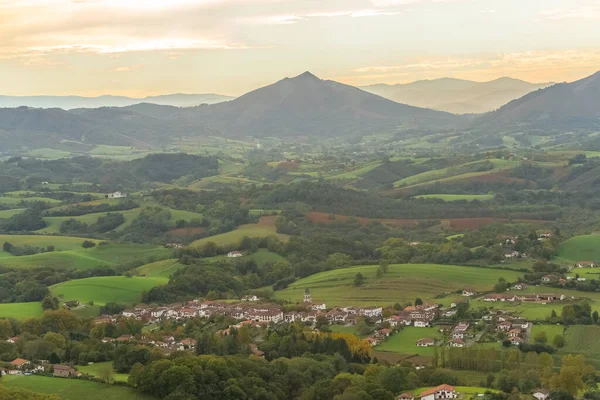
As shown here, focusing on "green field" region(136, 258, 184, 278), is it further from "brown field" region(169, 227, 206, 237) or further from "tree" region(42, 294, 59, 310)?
"brown field" region(169, 227, 206, 237)

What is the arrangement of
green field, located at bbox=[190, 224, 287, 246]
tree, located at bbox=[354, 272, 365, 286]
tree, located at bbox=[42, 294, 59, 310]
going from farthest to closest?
green field, located at bbox=[190, 224, 287, 246] < tree, located at bbox=[354, 272, 365, 286] < tree, located at bbox=[42, 294, 59, 310]

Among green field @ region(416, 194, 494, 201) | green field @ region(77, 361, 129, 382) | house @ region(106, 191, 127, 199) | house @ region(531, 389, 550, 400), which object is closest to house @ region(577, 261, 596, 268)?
house @ region(531, 389, 550, 400)

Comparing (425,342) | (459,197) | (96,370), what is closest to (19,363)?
(96,370)

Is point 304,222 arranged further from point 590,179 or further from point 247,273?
point 590,179

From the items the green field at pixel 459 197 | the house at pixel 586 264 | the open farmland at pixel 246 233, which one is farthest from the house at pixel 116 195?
the house at pixel 586 264

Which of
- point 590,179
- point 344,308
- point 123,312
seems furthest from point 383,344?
point 590,179

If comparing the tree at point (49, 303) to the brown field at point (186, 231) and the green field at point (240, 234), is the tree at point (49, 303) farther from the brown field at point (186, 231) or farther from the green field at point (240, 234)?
the brown field at point (186, 231)
